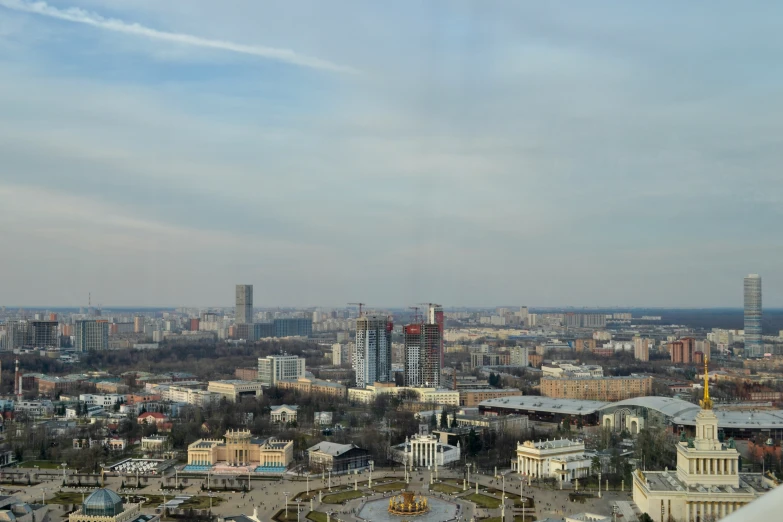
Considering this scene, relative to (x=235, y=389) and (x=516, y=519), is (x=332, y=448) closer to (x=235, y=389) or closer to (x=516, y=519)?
(x=516, y=519)

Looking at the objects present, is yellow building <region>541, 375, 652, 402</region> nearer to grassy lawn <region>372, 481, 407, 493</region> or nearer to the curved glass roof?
the curved glass roof

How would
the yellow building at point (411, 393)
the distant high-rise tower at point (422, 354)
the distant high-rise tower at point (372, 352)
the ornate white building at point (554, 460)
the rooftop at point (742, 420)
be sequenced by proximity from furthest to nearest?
the distant high-rise tower at point (372, 352)
the distant high-rise tower at point (422, 354)
the yellow building at point (411, 393)
the rooftop at point (742, 420)
the ornate white building at point (554, 460)

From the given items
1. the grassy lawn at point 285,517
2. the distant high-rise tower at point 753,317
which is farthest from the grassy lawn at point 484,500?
the distant high-rise tower at point 753,317

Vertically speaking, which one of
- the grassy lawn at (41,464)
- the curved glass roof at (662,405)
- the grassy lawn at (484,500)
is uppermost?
the curved glass roof at (662,405)

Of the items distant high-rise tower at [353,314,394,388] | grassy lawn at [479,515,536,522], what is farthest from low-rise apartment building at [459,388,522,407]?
grassy lawn at [479,515,536,522]

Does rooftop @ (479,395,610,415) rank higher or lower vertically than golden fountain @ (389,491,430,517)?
higher

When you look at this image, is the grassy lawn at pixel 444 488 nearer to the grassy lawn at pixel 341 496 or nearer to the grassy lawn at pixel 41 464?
the grassy lawn at pixel 341 496
